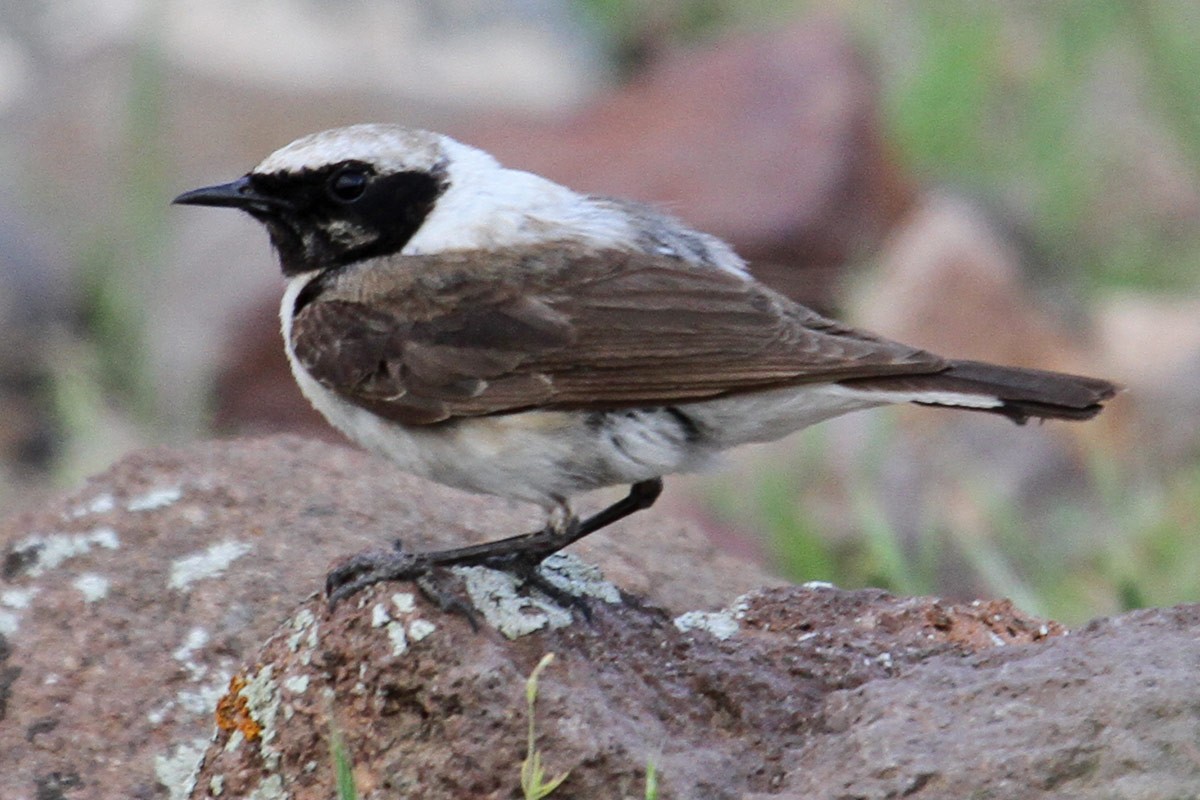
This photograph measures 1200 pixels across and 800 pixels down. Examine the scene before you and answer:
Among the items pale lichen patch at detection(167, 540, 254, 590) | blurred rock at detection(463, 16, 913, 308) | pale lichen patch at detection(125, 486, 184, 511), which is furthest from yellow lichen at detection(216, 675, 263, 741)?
Answer: blurred rock at detection(463, 16, 913, 308)

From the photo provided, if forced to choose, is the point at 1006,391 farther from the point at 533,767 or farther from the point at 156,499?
the point at 156,499

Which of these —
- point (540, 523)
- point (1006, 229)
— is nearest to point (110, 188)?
point (1006, 229)

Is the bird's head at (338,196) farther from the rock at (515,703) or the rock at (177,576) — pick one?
the rock at (515,703)

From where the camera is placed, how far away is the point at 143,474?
5719mm

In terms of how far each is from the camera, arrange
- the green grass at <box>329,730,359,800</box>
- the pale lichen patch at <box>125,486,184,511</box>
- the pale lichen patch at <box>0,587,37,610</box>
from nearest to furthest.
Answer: the green grass at <box>329,730,359,800</box>
the pale lichen patch at <box>0,587,37,610</box>
the pale lichen patch at <box>125,486,184,511</box>

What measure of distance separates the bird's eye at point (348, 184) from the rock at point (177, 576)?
0.87 metres

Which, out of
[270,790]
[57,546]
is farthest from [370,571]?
[57,546]

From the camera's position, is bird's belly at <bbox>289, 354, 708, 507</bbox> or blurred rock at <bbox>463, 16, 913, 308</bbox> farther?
blurred rock at <bbox>463, 16, 913, 308</bbox>

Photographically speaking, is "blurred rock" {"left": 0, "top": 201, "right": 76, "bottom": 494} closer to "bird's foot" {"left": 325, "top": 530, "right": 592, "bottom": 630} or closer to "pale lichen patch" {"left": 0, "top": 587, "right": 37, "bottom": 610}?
"pale lichen patch" {"left": 0, "top": 587, "right": 37, "bottom": 610}

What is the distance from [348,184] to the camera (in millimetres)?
5297

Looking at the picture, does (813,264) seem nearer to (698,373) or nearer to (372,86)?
(372,86)

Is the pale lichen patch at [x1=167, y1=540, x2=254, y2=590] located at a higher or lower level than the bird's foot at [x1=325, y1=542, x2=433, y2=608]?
lower

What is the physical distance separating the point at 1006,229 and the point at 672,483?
3.60m

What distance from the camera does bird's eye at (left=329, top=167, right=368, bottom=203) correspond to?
529cm
